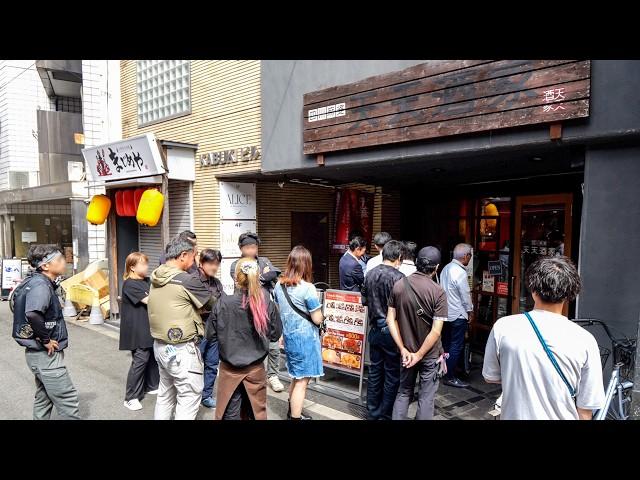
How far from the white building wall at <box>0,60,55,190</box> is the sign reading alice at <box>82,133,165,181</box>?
8920 mm

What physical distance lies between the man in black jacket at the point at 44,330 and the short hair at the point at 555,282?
411cm

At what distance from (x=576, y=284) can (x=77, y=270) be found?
12918mm

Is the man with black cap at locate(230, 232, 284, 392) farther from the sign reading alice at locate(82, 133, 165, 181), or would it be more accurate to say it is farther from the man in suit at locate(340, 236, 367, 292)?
the sign reading alice at locate(82, 133, 165, 181)

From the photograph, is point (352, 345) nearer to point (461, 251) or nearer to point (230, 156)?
point (461, 251)

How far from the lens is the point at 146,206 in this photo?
7.93m

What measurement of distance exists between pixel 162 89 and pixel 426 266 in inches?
314

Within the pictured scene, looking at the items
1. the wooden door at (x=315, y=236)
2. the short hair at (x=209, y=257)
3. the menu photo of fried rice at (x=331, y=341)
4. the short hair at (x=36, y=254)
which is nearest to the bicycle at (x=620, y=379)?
the menu photo of fried rice at (x=331, y=341)

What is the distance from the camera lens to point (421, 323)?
13.0 feet

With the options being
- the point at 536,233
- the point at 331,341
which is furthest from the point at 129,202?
the point at 536,233

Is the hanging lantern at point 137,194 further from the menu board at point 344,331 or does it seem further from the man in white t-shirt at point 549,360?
the man in white t-shirt at point 549,360

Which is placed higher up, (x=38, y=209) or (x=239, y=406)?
(x=38, y=209)

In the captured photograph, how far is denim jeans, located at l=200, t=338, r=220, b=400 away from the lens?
5.04m

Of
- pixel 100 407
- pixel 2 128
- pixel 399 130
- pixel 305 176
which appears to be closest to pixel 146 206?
pixel 305 176
